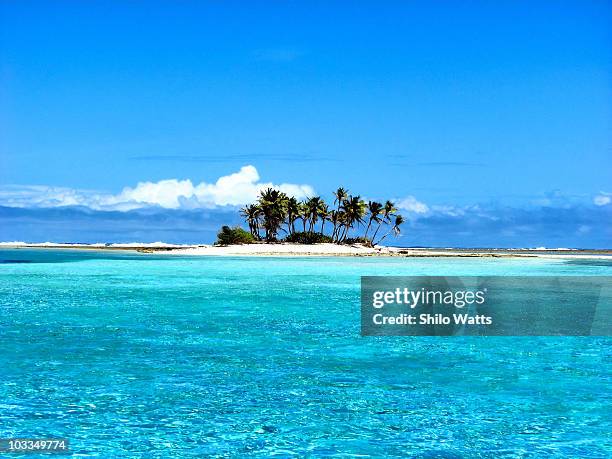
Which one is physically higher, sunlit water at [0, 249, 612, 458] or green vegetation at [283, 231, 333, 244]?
green vegetation at [283, 231, 333, 244]

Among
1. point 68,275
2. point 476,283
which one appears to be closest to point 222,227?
point 68,275

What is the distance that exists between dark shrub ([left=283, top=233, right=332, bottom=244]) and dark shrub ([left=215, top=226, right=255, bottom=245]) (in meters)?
7.00

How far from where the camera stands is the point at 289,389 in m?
13.8

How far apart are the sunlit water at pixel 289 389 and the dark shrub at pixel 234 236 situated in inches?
3310

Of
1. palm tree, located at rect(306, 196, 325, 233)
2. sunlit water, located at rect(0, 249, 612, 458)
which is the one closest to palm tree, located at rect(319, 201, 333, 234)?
palm tree, located at rect(306, 196, 325, 233)

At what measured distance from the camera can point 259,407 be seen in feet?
40.7

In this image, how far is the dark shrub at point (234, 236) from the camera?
110 m

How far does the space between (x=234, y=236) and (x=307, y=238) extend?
1296 centimetres

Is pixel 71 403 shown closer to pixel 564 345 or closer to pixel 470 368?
pixel 470 368

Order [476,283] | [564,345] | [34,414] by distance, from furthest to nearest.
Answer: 1. [476,283]
2. [564,345]
3. [34,414]

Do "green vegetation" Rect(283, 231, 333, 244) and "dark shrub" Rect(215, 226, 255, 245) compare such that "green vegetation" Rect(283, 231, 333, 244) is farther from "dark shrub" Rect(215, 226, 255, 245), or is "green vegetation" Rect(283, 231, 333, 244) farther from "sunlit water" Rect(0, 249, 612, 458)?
"sunlit water" Rect(0, 249, 612, 458)

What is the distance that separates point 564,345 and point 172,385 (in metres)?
12.7

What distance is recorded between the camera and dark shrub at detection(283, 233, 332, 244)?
113 m

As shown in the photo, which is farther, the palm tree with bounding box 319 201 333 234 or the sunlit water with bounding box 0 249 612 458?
the palm tree with bounding box 319 201 333 234
